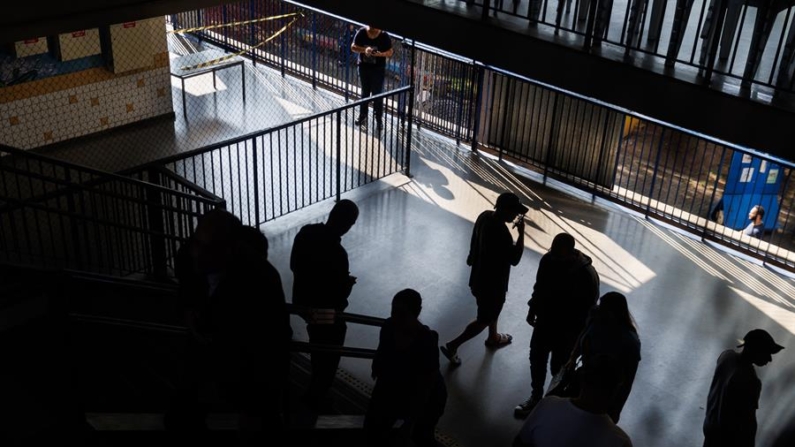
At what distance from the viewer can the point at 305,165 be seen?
11711mm

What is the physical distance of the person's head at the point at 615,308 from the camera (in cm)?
606

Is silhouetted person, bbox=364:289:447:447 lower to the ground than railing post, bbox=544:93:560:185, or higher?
higher

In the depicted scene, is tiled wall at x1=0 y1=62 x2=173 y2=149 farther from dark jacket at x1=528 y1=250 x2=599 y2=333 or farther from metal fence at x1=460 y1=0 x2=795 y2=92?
dark jacket at x1=528 y1=250 x2=599 y2=333

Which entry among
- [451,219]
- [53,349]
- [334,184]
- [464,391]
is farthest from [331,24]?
[53,349]

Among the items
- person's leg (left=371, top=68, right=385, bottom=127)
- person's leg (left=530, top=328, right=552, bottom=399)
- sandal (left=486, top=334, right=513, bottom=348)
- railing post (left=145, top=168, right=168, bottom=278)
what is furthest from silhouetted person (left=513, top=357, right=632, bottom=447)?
person's leg (left=371, top=68, right=385, bottom=127)

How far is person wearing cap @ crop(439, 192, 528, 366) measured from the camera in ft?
23.7

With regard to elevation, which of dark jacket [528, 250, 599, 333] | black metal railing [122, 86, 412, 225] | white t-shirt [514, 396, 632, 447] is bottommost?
black metal railing [122, 86, 412, 225]

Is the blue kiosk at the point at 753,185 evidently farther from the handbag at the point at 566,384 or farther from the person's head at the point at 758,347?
the handbag at the point at 566,384

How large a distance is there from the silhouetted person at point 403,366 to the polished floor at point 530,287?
1.62 meters

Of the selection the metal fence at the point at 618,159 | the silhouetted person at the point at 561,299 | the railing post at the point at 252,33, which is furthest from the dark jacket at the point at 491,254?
the railing post at the point at 252,33

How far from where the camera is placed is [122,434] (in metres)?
5.52

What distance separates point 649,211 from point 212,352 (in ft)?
22.9

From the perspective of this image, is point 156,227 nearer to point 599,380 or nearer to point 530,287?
point 530,287

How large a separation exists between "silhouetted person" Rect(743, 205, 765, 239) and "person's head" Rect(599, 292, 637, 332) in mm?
4943
